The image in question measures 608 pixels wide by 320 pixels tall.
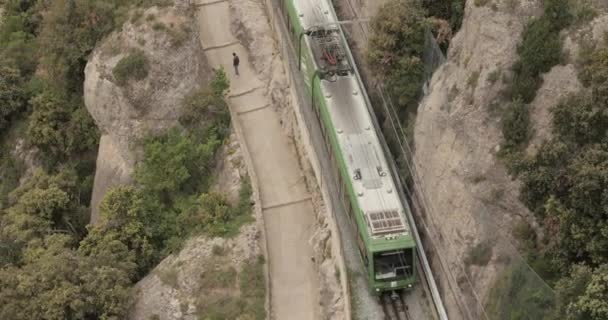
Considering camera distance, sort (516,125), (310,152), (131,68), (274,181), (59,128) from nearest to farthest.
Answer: (516,125), (310,152), (274,181), (131,68), (59,128)

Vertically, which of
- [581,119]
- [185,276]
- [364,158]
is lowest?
[185,276]

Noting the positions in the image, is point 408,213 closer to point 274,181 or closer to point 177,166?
point 274,181

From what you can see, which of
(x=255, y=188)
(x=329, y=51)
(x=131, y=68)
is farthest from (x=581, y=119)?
(x=131, y=68)

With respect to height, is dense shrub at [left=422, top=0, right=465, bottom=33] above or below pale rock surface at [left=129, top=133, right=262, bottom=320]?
above

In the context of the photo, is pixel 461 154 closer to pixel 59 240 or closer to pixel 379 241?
pixel 379 241

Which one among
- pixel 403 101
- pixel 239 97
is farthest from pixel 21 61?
pixel 403 101

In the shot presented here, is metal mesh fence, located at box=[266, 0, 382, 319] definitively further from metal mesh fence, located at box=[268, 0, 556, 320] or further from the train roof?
the train roof

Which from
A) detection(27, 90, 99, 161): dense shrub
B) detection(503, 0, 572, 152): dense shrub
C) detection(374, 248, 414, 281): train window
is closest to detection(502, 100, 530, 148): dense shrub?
detection(503, 0, 572, 152): dense shrub
